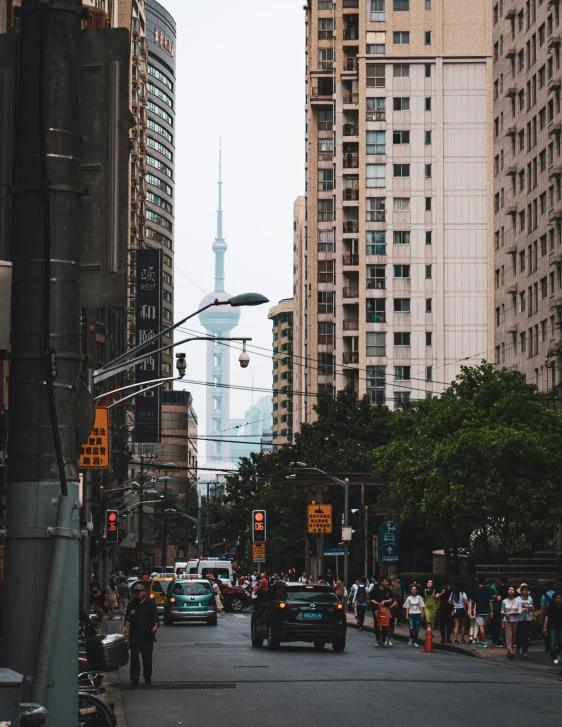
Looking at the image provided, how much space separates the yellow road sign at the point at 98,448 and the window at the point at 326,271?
8714cm

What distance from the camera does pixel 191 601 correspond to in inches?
1944

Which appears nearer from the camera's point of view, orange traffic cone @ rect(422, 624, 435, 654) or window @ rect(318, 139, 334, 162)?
orange traffic cone @ rect(422, 624, 435, 654)

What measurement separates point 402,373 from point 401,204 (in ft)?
45.7

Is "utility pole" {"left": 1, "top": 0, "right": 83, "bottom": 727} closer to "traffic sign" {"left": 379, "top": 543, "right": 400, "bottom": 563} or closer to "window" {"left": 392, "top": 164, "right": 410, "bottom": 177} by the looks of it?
"traffic sign" {"left": 379, "top": 543, "right": 400, "bottom": 563}

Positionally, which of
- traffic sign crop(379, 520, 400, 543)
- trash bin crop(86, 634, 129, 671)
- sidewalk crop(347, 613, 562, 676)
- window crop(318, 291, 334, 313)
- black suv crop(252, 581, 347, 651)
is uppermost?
window crop(318, 291, 334, 313)

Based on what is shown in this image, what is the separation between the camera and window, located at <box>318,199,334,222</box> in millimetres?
121812

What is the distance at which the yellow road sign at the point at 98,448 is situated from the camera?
3253cm

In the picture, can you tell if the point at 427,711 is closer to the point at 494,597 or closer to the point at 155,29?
the point at 494,597

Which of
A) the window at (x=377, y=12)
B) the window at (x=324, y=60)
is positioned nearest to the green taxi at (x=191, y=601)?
the window at (x=377, y=12)

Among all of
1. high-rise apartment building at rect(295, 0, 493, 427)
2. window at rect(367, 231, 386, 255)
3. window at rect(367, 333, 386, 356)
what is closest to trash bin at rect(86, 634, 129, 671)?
high-rise apartment building at rect(295, 0, 493, 427)

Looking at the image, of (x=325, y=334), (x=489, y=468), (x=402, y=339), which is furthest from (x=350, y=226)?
(x=489, y=468)

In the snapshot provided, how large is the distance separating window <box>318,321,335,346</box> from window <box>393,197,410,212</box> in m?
12.4

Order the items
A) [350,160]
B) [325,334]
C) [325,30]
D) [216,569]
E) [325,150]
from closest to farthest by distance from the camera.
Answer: [216,569] → [350,160] → [325,334] → [325,150] → [325,30]

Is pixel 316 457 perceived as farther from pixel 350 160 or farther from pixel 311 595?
pixel 311 595
